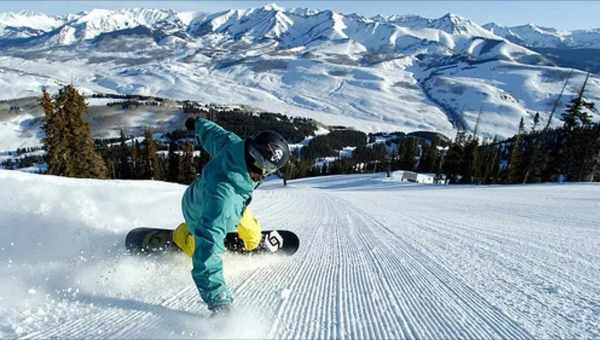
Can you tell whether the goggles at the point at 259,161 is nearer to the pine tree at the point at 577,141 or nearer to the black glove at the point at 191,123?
the black glove at the point at 191,123

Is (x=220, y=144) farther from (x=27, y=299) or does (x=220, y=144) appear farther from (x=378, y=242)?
(x=378, y=242)

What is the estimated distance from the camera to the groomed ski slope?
2861mm

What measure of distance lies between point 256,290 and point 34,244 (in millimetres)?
2798

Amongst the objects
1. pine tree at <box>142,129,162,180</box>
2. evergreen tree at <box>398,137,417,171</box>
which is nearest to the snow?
pine tree at <box>142,129,162,180</box>

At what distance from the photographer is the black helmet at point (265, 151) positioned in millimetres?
3215

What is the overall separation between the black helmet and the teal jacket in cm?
9

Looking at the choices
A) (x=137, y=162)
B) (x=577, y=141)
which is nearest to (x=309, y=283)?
(x=577, y=141)

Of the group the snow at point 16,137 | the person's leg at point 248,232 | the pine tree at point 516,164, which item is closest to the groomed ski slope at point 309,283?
the person's leg at point 248,232

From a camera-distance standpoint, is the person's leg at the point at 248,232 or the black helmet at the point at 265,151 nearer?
the black helmet at the point at 265,151

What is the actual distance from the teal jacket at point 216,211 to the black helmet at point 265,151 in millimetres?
87

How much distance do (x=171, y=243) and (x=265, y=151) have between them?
7.01 ft

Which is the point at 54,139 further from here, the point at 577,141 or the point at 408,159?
the point at 408,159

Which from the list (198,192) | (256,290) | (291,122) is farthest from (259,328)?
(291,122)

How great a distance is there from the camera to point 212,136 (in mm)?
4512
